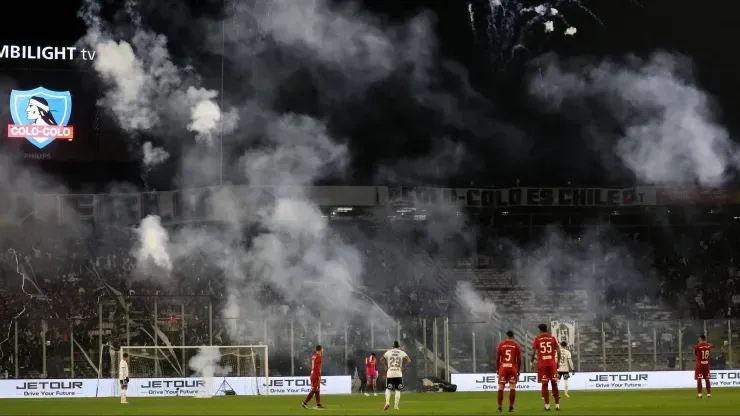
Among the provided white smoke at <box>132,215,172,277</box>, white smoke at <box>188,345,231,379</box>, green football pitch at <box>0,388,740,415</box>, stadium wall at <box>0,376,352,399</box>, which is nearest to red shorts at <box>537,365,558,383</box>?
green football pitch at <box>0,388,740,415</box>

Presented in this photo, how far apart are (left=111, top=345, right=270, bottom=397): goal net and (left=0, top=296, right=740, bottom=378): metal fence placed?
1.03m

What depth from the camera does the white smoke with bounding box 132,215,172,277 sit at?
47.6 m

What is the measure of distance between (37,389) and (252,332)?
8.53 metres

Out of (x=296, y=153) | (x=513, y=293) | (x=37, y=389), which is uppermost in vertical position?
(x=296, y=153)

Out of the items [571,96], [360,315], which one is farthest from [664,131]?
[360,315]

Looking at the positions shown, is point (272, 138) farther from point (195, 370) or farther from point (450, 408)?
point (450, 408)

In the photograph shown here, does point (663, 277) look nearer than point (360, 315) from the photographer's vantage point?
No

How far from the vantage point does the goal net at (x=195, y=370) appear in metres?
37.4

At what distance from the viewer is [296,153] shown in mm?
50375

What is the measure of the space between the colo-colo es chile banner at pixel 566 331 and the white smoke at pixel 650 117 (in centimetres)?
1317

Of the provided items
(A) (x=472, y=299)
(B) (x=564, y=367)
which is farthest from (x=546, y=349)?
(A) (x=472, y=299)

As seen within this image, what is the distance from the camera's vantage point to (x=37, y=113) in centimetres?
4250

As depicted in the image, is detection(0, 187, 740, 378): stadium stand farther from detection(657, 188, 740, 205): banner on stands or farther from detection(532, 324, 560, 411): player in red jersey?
detection(532, 324, 560, 411): player in red jersey

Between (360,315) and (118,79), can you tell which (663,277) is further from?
(118,79)
